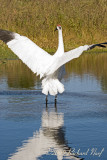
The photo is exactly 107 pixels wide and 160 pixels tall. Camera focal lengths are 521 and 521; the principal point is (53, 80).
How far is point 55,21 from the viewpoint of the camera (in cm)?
3934

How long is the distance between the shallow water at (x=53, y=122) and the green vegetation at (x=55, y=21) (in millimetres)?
18516

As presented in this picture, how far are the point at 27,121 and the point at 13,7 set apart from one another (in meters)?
33.7

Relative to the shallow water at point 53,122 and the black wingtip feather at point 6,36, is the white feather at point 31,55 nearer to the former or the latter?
the black wingtip feather at point 6,36

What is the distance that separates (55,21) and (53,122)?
29557 millimetres

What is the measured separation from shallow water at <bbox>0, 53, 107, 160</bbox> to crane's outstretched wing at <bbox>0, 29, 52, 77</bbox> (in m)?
0.91

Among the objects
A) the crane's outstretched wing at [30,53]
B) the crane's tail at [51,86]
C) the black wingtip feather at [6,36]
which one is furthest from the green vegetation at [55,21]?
the crane's tail at [51,86]

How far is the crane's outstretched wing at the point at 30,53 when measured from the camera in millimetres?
12445

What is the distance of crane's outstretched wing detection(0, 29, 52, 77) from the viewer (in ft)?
40.8

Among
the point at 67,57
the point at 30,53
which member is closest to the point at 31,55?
the point at 30,53

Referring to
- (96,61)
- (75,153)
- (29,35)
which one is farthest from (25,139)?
(29,35)

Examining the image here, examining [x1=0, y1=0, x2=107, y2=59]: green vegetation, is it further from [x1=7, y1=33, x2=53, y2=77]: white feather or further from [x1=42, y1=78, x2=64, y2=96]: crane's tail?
[x1=42, y1=78, x2=64, y2=96]: crane's tail

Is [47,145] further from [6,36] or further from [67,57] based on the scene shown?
[6,36]

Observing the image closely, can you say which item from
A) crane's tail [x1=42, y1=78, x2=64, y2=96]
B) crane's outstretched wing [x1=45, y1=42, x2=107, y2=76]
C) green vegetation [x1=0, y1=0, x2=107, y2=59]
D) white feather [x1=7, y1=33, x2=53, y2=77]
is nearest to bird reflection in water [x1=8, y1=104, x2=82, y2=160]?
crane's outstretched wing [x1=45, y1=42, x2=107, y2=76]

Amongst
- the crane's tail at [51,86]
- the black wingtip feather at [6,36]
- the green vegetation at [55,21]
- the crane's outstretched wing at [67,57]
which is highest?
the green vegetation at [55,21]
